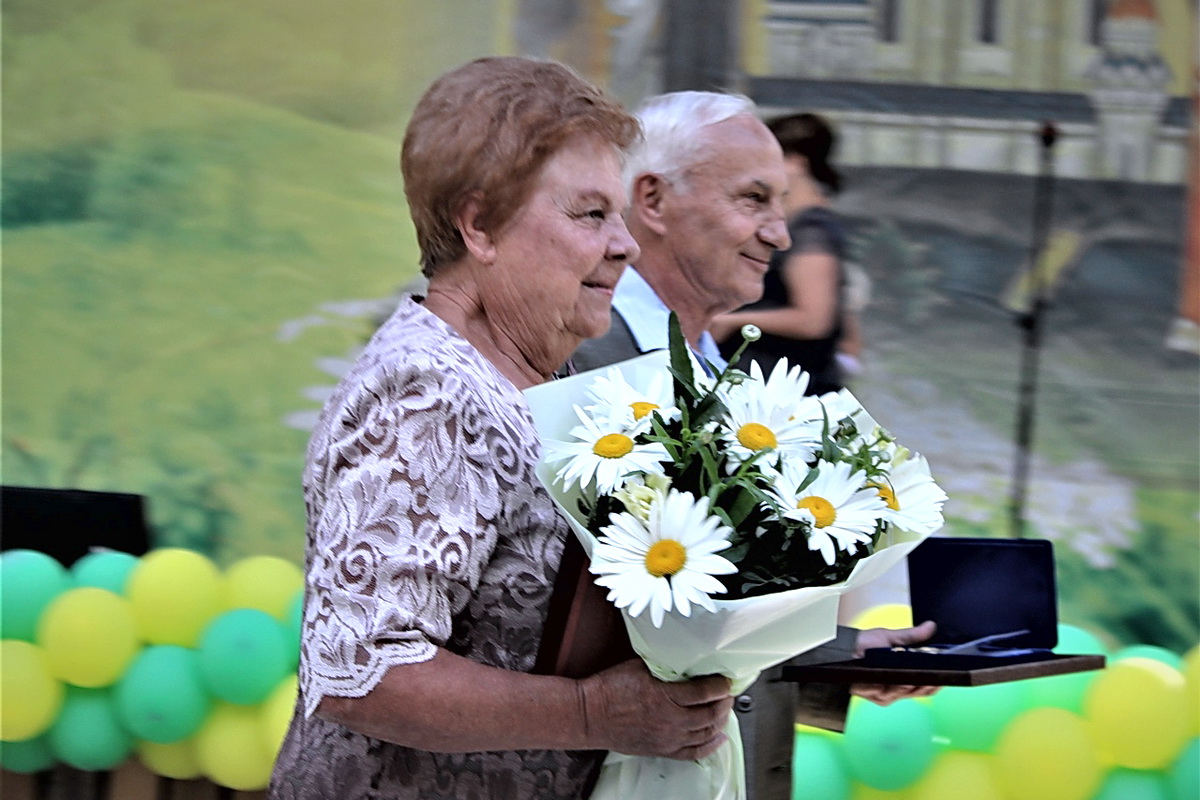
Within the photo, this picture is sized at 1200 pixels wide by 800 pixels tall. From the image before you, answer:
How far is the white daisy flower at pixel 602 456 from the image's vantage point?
46.1 inches

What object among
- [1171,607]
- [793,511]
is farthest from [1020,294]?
[793,511]

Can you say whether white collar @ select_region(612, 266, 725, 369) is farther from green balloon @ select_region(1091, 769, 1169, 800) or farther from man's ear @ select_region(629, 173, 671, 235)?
green balloon @ select_region(1091, 769, 1169, 800)

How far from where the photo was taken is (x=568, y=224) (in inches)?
56.4

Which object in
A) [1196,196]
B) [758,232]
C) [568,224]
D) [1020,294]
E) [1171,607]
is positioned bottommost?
[1171,607]

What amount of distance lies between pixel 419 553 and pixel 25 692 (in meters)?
2.12

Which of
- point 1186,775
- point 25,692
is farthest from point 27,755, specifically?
point 1186,775

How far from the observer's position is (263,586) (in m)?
3.09

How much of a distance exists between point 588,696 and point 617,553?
0.19 meters

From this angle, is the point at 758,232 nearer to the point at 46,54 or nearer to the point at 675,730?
the point at 675,730

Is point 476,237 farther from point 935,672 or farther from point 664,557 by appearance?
point 935,672

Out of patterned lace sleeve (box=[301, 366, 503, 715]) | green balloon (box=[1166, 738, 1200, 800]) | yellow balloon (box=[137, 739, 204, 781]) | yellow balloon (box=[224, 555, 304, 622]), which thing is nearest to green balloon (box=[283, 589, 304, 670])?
yellow balloon (box=[224, 555, 304, 622])

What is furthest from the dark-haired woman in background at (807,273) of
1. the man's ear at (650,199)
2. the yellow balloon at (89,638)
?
the yellow balloon at (89,638)

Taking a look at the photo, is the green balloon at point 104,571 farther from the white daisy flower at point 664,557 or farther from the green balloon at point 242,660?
the white daisy flower at point 664,557

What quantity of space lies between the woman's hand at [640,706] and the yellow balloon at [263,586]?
1.93m
